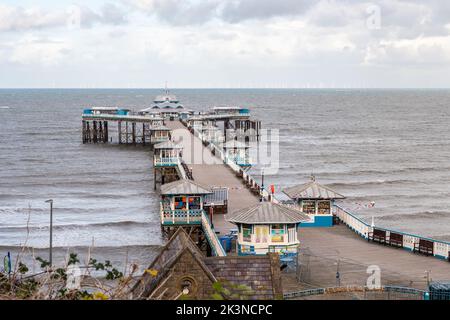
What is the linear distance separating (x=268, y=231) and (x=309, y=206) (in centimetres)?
564

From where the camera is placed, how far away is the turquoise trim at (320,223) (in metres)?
29.8

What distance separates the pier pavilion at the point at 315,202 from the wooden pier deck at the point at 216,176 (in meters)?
2.85

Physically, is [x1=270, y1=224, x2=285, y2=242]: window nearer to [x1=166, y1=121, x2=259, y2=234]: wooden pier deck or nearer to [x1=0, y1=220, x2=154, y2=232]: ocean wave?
[x1=166, y1=121, x2=259, y2=234]: wooden pier deck

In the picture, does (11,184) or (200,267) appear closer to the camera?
(200,267)

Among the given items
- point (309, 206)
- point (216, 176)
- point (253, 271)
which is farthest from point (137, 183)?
point (253, 271)

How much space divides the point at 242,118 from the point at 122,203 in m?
54.5

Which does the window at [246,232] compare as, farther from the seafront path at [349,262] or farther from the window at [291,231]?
the seafront path at [349,262]

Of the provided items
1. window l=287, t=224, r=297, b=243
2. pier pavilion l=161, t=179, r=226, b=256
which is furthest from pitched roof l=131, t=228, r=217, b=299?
pier pavilion l=161, t=179, r=226, b=256

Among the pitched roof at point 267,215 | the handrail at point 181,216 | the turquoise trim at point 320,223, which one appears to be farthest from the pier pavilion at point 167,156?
the pitched roof at point 267,215

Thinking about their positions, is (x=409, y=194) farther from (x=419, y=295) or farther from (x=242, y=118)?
(x=242, y=118)

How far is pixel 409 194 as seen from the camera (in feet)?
183

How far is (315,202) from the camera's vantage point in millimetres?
29703
